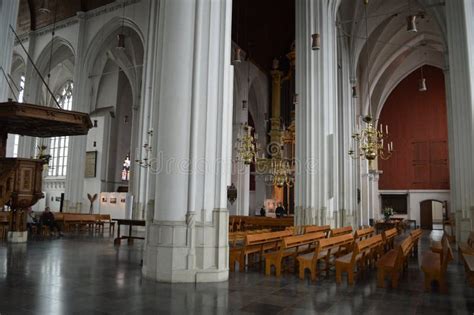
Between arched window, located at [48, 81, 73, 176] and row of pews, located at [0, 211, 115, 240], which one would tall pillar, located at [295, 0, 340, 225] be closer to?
row of pews, located at [0, 211, 115, 240]

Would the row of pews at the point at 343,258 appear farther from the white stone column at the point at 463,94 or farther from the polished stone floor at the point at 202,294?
the white stone column at the point at 463,94

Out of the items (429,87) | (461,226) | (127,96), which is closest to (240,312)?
(461,226)

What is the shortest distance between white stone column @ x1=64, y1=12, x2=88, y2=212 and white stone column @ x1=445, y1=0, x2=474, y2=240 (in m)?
18.4

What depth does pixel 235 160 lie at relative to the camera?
61.0 ft

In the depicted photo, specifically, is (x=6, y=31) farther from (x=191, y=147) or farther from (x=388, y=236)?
(x=388, y=236)

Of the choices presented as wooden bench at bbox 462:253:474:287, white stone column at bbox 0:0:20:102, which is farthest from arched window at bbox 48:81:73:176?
wooden bench at bbox 462:253:474:287

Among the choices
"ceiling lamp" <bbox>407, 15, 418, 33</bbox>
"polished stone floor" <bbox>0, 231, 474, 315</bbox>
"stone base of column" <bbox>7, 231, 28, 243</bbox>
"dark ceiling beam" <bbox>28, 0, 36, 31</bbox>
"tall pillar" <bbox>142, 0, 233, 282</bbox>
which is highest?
"dark ceiling beam" <bbox>28, 0, 36, 31</bbox>

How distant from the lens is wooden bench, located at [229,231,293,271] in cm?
782

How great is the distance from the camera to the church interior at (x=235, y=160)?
20.2 feet

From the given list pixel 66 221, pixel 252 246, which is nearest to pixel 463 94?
pixel 252 246

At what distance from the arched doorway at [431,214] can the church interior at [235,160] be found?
0.50 ft

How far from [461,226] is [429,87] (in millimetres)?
20472

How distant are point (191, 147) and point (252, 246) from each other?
3018 millimetres

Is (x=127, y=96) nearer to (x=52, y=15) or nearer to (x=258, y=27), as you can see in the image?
(x=52, y=15)
